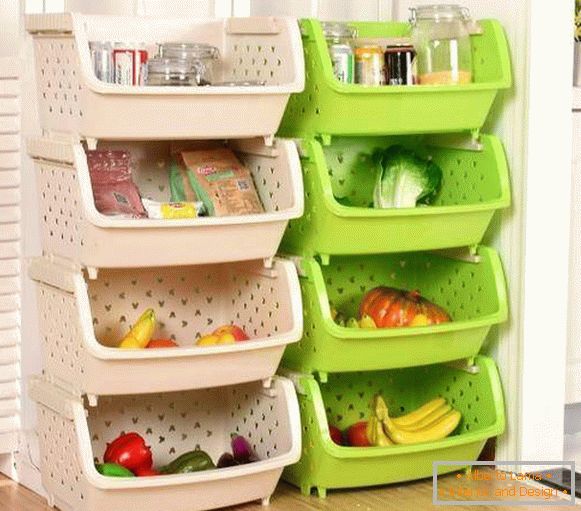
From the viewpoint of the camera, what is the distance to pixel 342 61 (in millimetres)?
3008

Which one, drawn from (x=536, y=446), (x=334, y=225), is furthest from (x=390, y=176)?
(x=536, y=446)

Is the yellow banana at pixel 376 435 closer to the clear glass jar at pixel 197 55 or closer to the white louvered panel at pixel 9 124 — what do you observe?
the clear glass jar at pixel 197 55

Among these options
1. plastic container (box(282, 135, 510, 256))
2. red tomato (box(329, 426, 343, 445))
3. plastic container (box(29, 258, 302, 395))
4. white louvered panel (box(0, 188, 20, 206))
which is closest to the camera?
plastic container (box(29, 258, 302, 395))

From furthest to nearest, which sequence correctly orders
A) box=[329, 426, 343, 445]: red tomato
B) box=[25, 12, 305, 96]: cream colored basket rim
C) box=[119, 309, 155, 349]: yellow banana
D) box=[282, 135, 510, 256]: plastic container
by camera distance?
box=[329, 426, 343, 445]: red tomato
box=[282, 135, 510, 256]: plastic container
box=[119, 309, 155, 349]: yellow banana
box=[25, 12, 305, 96]: cream colored basket rim

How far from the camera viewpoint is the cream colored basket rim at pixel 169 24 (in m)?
2.66

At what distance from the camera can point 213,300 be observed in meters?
3.21

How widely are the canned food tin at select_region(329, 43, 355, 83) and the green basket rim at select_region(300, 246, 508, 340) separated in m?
0.39

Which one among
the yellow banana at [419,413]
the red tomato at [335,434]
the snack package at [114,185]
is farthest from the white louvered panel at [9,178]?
the yellow banana at [419,413]

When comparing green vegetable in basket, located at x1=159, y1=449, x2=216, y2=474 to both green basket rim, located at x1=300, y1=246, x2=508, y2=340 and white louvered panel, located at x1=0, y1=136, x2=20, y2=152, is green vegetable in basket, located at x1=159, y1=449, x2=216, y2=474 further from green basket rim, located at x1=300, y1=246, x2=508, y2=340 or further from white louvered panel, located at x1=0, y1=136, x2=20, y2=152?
white louvered panel, located at x1=0, y1=136, x2=20, y2=152

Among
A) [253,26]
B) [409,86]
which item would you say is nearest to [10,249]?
[253,26]

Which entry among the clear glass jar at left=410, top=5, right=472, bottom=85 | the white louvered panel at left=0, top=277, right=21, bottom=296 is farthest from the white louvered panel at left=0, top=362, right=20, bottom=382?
the clear glass jar at left=410, top=5, right=472, bottom=85

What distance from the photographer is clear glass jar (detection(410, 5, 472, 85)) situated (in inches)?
122

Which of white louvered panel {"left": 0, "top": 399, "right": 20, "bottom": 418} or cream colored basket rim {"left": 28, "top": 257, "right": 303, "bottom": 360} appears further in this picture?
white louvered panel {"left": 0, "top": 399, "right": 20, "bottom": 418}

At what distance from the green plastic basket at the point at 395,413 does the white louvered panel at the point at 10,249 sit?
68 cm
